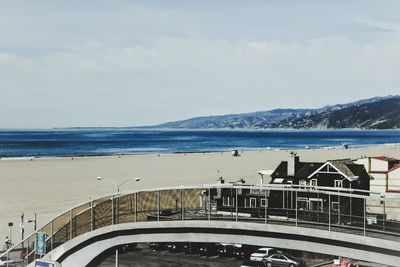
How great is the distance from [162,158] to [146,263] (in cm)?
13021

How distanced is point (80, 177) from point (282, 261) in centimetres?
8085

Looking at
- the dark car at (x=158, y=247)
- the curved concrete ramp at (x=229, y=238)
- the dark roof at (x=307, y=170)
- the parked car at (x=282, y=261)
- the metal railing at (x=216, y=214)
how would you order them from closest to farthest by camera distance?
the curved concrete ramp at (x=229, y=238)
the metal railing at (x=216, y=214)
the parked car at (x=282, y=261)
the dark car at (x=158, y=247)
the dark roof at (x=307, y=170)

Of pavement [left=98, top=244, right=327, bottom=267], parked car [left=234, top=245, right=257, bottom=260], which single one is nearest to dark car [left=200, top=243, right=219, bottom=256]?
pavement [left=98, top=244, right=327, bottom=267]

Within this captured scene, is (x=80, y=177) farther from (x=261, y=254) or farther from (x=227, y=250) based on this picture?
(x=261, y=254)

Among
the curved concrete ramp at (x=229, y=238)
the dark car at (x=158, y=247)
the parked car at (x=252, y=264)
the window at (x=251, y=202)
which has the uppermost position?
the curved concrete ramp at (x=229, y=238)

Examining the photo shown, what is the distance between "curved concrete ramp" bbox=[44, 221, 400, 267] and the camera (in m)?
21.0

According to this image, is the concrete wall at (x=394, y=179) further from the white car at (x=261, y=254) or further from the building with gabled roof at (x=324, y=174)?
the white car at (x=261, y=254)

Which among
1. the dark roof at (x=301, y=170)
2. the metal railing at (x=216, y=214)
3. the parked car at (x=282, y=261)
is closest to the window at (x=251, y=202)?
the dark roof at (x=301, y=170)

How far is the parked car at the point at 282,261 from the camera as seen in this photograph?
127 feet

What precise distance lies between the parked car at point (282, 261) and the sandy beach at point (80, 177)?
2292 centimetres

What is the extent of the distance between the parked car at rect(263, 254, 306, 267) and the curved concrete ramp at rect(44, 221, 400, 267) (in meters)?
15.4

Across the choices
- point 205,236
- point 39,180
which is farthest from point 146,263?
point 39,180

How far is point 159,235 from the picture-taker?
25.8 meters

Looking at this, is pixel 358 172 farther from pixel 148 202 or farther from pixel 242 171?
pixel 242 171
